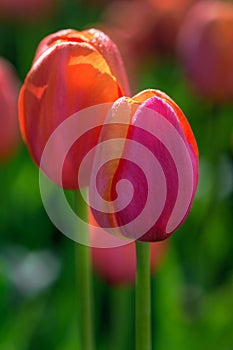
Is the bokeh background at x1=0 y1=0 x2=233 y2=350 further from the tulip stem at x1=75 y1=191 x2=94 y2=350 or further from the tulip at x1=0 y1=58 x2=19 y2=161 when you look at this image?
the tulip stem at x1=75 y1=191 x2=94 y2=350

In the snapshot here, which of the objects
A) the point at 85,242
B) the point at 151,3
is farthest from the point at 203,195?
the point at 85,242

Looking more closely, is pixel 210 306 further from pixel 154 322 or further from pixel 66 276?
pixel 66 276

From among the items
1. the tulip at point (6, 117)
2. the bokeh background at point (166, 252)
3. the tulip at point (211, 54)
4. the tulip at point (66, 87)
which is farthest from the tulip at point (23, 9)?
the tulip at point (66, 87)

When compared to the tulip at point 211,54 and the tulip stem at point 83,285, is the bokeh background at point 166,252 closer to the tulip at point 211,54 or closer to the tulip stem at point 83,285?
the tulip at point 211,54

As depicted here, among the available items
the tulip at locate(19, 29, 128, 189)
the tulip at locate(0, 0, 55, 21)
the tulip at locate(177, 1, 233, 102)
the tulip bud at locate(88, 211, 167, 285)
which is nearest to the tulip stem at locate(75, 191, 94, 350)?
the tulip at locate(19, 29, 128, 189)

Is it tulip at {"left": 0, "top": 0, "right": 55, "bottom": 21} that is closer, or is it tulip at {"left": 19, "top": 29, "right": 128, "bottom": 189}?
tulip at {"left": 19, "top": 29, "right": 128, "bottom": 189}

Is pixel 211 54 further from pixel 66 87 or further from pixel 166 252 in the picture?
pixel 66 87
